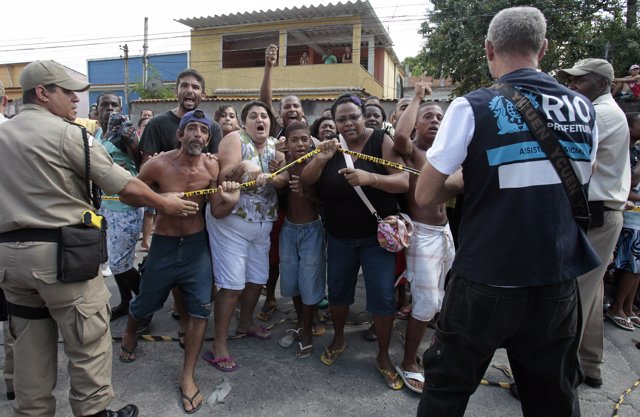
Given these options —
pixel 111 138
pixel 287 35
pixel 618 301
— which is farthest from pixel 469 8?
pixel 111 138

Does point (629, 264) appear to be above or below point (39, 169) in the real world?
below

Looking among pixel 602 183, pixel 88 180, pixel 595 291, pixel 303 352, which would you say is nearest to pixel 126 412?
pixel 303 352

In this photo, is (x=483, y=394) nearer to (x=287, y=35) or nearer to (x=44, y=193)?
(x=44, y=193)

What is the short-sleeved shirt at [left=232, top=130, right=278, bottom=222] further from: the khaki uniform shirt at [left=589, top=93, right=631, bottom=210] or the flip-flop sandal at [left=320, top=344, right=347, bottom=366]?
the khaki uniform shirt at [left=589, top=93, right=631, bottom=210]

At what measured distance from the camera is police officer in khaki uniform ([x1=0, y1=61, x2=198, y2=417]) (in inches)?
86.7

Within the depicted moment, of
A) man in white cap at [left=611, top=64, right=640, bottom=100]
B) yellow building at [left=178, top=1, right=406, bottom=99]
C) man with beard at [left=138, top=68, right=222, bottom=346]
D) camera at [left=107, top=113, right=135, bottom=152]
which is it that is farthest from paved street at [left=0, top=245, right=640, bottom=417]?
yellow building at [left=178, top=1, right=406, bottom=99]

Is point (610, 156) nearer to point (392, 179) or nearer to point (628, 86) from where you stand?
point (392, 179)

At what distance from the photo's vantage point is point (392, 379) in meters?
3.14

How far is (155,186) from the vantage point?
3.17m

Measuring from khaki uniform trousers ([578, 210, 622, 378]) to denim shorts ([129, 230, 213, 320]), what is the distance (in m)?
2.63

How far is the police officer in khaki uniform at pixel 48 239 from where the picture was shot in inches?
86.7

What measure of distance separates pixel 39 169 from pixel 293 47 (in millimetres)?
18780

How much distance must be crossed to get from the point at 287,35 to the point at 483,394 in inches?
683

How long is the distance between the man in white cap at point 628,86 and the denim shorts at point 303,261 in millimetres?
5870
